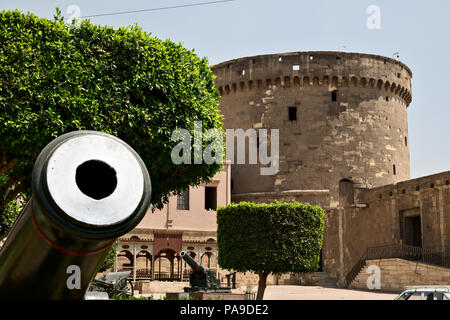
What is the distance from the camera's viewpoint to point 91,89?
11.1 meters

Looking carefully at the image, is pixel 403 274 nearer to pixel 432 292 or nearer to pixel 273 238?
pixel 273 238

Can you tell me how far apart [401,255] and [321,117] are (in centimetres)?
1307

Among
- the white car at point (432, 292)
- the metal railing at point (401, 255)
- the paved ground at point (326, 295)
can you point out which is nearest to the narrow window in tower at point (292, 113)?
the metal railing at point (401, 255)

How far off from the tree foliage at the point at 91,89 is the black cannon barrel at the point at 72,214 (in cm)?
822

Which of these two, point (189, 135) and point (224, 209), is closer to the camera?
point (189, 135)

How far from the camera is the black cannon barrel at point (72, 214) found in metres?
2.40

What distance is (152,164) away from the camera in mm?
11930

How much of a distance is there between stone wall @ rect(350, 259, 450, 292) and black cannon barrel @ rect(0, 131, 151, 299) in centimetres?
2423

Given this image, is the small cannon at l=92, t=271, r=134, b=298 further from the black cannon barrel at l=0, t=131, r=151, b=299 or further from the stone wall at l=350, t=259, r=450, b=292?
the black cannon barrel at l=0, t=131, r=151, b=299

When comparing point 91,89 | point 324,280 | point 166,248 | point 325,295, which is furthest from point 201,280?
point 324,280

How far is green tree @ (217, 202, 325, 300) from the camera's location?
Result: 17.3 metres
